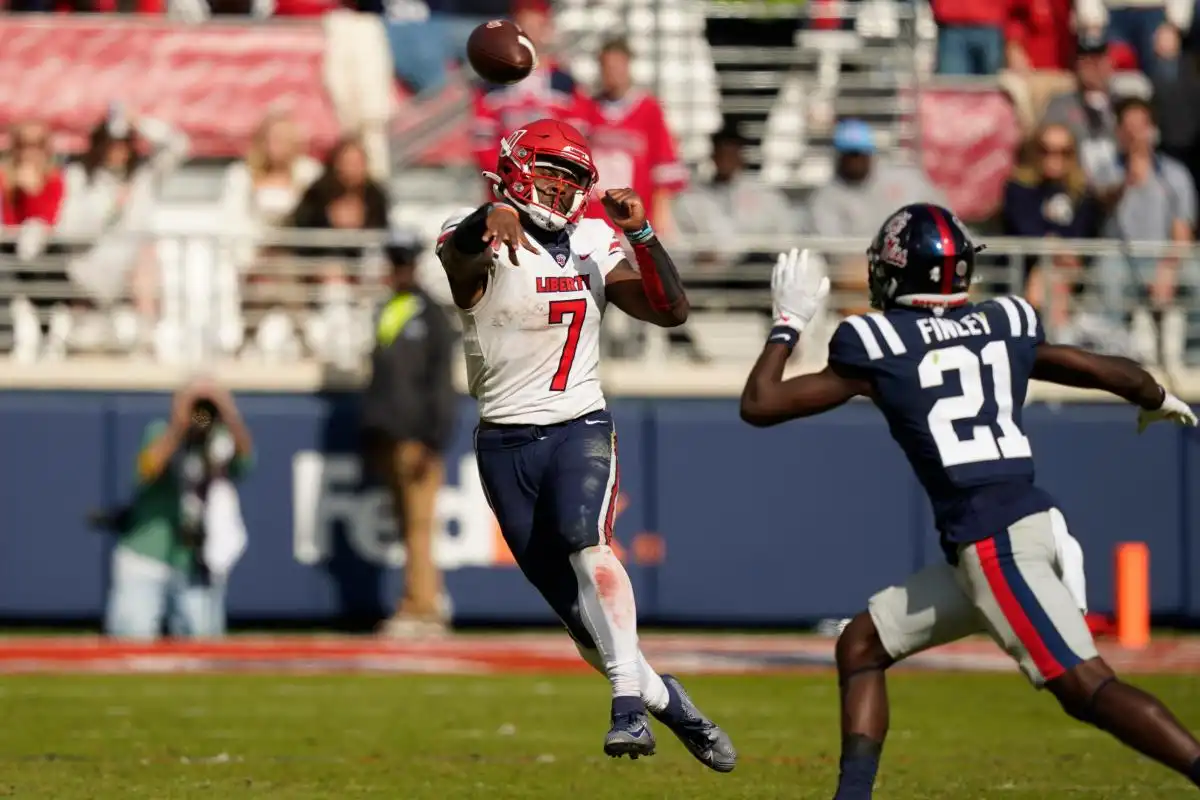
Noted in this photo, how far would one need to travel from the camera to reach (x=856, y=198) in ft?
41.7

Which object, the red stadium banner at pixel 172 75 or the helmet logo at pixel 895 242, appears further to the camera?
the red stadium banner at pixel 172 75

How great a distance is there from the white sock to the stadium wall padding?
643 cm

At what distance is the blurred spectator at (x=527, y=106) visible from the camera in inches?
477

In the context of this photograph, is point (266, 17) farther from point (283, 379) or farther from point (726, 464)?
point (726, 464)

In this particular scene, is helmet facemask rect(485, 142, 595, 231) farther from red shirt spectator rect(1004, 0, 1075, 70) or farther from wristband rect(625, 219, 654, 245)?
red shirt spectator rect(1004, 0, 1075, 70)

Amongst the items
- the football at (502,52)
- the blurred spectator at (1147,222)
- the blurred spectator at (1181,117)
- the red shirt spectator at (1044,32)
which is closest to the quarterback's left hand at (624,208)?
the football at (502,52)

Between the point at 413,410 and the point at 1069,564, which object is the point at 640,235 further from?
the point at 413,410

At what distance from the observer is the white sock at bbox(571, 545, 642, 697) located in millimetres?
5984

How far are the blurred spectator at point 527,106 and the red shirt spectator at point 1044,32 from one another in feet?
13.2

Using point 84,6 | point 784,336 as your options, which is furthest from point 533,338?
point 84,6

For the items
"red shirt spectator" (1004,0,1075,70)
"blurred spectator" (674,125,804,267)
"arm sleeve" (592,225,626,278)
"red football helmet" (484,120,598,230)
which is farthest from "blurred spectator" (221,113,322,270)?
"red football helmet" (484,120,598,230)

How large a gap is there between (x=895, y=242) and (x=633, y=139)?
22.4ft

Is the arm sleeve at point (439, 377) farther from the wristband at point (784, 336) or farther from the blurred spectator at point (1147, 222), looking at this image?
the wristband at point (784, 336)

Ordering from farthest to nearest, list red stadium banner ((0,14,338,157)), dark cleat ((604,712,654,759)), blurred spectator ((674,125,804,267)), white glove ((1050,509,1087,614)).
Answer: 1. red stadium banner ((0,14,338,157))
2. blurred spectator ((674,125,804,267))
3. dark cleat ((604,712,654,759))
4. white glove ((1050,509,1087,614))
